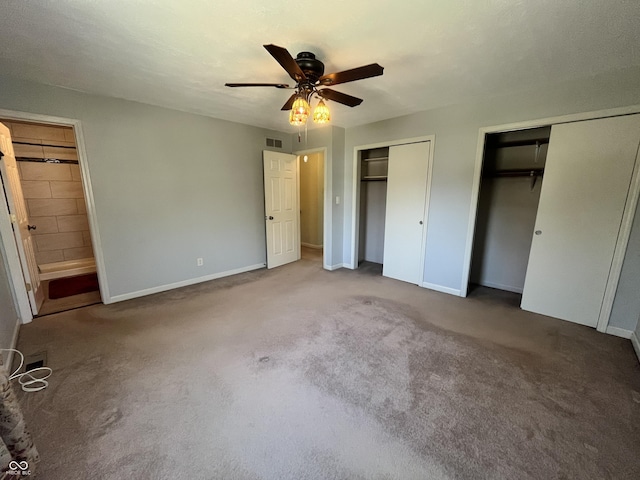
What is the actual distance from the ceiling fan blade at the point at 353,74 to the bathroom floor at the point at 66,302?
3.63 meters

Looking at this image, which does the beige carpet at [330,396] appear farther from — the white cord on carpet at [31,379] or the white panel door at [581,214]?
the white panel door at [581,214]

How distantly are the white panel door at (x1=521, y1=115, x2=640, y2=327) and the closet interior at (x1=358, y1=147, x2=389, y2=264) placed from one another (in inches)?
88.4

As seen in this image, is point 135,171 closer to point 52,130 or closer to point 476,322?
point 52,130

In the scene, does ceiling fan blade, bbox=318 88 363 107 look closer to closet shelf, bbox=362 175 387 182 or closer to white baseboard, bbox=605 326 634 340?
closet shelf, bbox=362 175 387 182

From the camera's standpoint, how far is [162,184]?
133 inches

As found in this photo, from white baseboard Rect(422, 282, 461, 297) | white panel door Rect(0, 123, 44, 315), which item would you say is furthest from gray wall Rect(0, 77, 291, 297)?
white baseboard Rect(422, 282, 461, 297)

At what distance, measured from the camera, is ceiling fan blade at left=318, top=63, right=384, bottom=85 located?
1726mm

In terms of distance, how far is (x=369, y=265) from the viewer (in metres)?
4.81

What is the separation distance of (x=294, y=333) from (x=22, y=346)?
2.40 meters

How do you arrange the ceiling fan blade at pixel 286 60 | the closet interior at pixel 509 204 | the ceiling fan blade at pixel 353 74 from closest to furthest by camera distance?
the ceiling fan blade at pixel 286 60
the ceiling fan blade at pixel 353 74
the closet interior at pixel 509 204

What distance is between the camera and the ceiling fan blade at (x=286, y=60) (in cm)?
150

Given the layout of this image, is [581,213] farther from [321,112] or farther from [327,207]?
[327,207]

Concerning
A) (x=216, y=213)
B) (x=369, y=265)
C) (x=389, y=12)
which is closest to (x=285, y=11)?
(x=389, y=12)

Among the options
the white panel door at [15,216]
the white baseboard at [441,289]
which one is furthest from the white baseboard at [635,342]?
the white panel door at [15,216]
